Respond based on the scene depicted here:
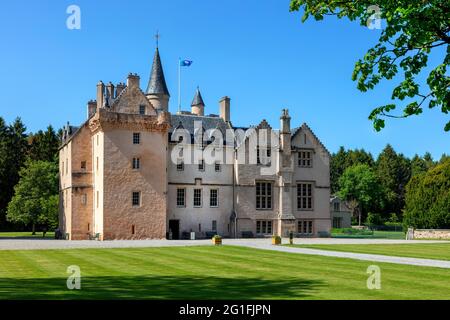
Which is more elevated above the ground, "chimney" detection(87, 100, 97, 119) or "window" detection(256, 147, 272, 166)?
"chimney" detection(87, 100, 97, 119)

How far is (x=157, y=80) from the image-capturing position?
201 ft

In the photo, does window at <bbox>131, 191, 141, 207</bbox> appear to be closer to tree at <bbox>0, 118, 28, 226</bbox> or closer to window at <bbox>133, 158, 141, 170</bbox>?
window at <bbox>133, 158, 141, 170</bbox>

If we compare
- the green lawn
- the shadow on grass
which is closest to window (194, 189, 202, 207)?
the green lawn

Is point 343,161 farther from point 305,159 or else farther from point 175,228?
point 175,228

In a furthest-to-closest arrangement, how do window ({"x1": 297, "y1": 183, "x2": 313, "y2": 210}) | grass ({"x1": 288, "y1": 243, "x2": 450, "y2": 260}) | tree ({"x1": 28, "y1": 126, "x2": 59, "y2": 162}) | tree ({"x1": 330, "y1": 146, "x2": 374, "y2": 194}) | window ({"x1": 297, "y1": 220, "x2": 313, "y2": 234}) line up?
1. tree ({"x1": 330, "y1": 146, "x2": 374, "y2": 194})
2. tree ({"x1": 28, "y1": 126, "x2": 59, "y2": 162})
3. window ({"x1": 297, "y1": 183, "x2": 313, "y2": 210})
4. window ({"x1": 297, "y1": 220, "x2": 313, "y2": 234})
5. grass ({"x1": 288, "y1": 243, "x2": 450, "y2": 260})

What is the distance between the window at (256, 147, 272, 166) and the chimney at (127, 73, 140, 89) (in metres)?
14.4

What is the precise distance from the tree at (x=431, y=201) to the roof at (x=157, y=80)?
1180 inches

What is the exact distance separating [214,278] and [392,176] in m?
102

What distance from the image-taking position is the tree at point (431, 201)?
57250 mm

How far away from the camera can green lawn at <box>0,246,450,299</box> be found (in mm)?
14383

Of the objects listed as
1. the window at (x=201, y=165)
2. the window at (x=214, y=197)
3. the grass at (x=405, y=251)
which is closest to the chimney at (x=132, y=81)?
the window at (x=201, y=165)

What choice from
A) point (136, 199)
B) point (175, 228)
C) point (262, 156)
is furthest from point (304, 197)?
point (136, 199)

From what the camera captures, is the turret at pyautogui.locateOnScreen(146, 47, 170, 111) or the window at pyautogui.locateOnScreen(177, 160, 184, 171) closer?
the window at pyautogui.locateOnScreen(177, 160, 184, 171)
